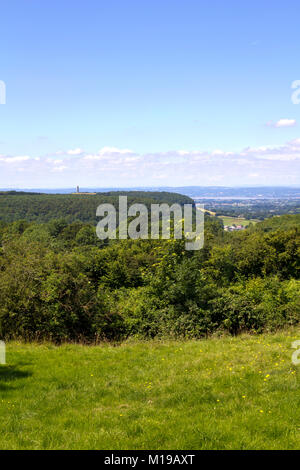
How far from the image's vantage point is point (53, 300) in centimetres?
1455

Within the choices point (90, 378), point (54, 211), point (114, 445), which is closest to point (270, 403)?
point (114, 445)

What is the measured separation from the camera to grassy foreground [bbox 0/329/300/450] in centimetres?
514

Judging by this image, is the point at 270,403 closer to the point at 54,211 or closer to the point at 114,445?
the point at 114,445

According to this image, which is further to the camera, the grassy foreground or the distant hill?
the distant hill

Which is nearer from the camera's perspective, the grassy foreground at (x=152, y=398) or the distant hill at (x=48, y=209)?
the grassy foreground at (x=152, y=398)

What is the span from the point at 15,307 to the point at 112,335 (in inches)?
189

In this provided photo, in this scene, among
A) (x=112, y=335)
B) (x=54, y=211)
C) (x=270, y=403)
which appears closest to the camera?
(x=270, y=403)

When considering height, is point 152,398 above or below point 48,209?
below

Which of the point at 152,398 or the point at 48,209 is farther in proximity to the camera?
the point at 48,209

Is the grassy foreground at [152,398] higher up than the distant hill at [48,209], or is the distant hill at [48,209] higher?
the distant hill at [48,209]

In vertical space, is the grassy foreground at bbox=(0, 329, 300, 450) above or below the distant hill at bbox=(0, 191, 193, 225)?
below

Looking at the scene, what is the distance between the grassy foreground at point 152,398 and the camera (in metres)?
5.14

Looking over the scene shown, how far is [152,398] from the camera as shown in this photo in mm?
6867
